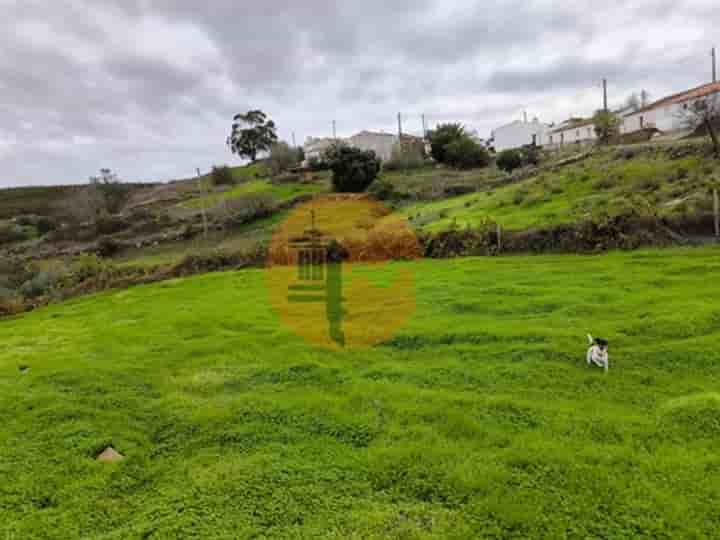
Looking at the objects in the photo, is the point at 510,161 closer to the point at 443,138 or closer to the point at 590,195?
the point at 443,138

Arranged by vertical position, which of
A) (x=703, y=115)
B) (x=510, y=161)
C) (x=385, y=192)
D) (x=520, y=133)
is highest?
(x=520, y=133)

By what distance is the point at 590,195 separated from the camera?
14.9m

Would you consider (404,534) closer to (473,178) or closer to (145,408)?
(145,408)

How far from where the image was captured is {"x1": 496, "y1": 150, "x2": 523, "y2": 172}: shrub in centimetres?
2931

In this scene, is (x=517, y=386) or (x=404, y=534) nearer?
(x=404, y=534)

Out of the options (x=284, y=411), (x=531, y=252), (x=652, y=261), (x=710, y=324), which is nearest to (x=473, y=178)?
(x=531, y=252)

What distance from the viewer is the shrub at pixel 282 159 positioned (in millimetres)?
50438

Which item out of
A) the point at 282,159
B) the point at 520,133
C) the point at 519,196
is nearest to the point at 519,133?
the point at 520,133

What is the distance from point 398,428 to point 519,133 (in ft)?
186

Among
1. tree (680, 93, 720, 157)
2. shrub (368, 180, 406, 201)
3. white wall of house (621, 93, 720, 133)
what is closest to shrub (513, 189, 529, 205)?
shrub (368, 180, 406, 201)

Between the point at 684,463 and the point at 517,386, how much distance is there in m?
1.62

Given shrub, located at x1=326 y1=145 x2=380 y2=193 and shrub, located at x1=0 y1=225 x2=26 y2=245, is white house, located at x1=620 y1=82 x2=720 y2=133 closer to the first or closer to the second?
shrub, located at x1=326 y1=145 x2=380 y2=193

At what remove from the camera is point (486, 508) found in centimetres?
284

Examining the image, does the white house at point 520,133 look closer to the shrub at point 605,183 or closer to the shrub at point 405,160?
the shrub at point 405,160
